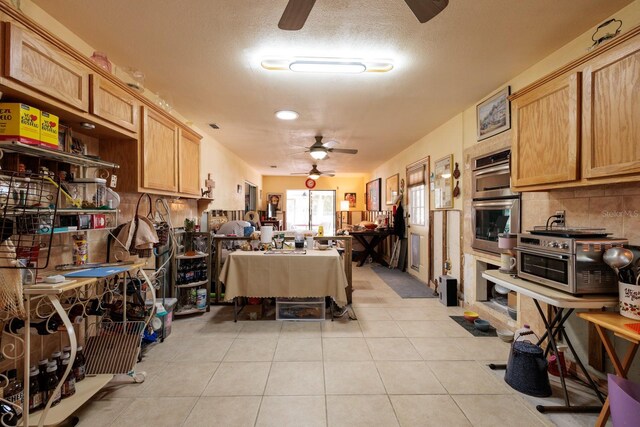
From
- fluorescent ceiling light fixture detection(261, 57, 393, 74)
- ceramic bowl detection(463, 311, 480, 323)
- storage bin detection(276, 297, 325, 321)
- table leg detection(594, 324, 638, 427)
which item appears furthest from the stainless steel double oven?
storage bin detection(276, 297, 325, 321)

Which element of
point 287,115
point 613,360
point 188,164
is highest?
point 287,115

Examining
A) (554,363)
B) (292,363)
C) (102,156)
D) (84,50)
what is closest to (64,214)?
(102,156)

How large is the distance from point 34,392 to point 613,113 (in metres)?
3.74

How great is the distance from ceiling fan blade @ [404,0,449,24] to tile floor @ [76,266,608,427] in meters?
2.34

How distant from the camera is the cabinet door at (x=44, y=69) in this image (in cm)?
138

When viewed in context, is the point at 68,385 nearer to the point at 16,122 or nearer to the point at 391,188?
the point at 16,122

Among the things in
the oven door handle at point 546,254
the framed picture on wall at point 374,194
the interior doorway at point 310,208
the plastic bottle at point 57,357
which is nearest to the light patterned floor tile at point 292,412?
the plastic bottle at point 57,357

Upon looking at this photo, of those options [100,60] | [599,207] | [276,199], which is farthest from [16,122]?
[276,199]

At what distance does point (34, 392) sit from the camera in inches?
68.2

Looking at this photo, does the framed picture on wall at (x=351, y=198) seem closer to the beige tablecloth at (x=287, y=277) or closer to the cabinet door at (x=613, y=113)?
the beige tablecloth at (x=287, y=277)

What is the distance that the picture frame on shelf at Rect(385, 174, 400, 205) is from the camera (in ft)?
22.3

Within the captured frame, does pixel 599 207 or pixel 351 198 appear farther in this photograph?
pixel 351 198

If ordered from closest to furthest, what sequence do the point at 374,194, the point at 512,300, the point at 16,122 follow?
the point at 16,122, the point at 512,300, the point at 374,194

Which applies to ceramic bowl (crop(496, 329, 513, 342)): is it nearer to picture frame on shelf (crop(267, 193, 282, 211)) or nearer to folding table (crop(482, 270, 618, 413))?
folding table (crop(482, 270, 618, 413))
